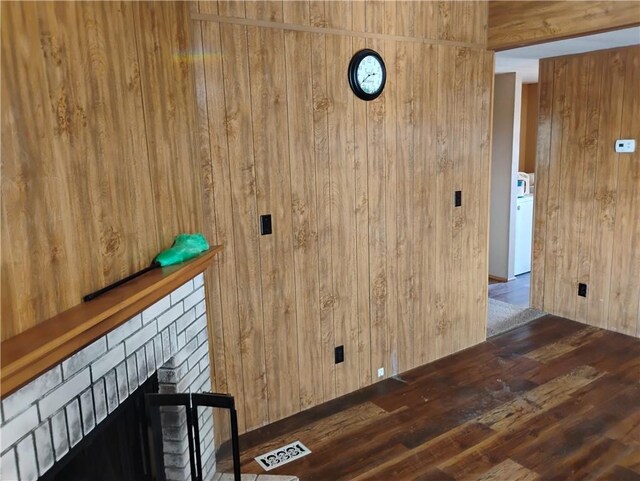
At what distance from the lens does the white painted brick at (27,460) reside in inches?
44.7

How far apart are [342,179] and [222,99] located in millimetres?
843

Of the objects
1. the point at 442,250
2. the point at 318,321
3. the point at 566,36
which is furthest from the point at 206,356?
the point at 566,36

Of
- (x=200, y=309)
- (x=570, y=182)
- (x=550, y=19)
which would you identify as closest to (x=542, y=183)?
(x=570, y=182)

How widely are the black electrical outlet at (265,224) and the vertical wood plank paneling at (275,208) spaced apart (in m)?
0.02

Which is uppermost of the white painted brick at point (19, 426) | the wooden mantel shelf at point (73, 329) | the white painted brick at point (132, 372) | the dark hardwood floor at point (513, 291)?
the wooden mantel shelf at point (73, 329)

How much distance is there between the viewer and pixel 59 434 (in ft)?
4.20

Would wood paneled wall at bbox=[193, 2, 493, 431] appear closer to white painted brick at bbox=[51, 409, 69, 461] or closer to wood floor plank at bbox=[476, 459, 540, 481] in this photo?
wood floor plank at bbox=[476, 459, 540, 481]

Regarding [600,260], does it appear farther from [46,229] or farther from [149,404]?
[46,229]

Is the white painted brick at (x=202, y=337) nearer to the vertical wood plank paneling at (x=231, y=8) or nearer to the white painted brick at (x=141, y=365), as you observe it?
the white painted brick at (x=141, y=365)

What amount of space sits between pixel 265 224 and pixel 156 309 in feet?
3.33

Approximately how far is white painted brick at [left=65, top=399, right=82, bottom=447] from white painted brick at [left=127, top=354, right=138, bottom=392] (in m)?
0.28

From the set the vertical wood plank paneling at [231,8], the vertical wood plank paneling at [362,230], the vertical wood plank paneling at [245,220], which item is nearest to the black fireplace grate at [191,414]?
the vertical wood plank paneling at [245,220]

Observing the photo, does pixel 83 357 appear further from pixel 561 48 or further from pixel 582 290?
pixel 582 290

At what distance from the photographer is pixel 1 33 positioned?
3.73ft
